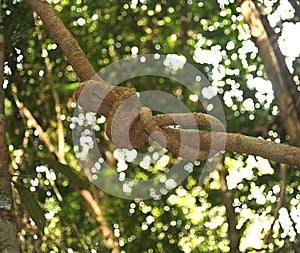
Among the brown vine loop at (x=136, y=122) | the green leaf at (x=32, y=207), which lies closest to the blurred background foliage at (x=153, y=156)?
the green leaf at (x=32, y=207)

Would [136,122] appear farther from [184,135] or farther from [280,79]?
[280,79]

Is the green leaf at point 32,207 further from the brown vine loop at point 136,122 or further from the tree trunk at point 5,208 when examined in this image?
the brown vine loop at point 136,122

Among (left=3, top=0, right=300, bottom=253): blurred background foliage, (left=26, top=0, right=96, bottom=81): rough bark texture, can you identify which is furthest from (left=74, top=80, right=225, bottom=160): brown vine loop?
(left=3, top=0, right=300, bottom=253): blurred background foliage

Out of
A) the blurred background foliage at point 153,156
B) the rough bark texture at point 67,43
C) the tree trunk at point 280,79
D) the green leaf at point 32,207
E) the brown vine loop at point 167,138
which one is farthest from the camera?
the blurred background foliage at point 153,156

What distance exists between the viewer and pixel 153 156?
3.54 metres

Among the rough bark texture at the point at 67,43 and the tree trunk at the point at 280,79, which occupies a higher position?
the rough bark texture at the point at 67,43

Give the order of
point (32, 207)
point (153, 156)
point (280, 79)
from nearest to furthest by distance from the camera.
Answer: point (32, 207), point (280, 79), point (153, 156)

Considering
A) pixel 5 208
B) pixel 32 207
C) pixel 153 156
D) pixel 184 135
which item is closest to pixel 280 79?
pixel 32 207

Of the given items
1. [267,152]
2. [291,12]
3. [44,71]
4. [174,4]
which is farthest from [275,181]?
[267,152]

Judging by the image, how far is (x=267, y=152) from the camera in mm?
1118

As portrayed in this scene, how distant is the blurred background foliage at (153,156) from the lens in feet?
9.49

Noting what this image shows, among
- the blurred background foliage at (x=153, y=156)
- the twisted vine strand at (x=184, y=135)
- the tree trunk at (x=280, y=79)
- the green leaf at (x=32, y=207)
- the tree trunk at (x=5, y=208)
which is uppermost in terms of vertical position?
the twisted vine strand at (x=184, y=135)

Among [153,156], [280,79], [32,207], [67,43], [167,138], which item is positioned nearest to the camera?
[167,138]

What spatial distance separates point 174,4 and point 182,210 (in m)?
1.13
